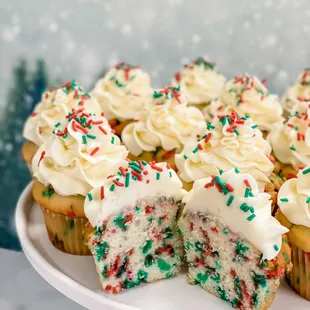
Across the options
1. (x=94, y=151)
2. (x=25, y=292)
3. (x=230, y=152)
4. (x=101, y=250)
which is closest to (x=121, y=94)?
(x=94, y=151)

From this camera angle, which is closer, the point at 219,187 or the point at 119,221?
the point at 219,187

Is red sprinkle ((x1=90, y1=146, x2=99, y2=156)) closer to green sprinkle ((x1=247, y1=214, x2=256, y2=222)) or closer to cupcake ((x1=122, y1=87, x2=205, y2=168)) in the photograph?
cupcake ((x1=122, y1=87, x2=205, y2=168))

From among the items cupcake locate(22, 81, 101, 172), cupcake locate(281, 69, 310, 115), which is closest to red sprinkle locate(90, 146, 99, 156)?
cupcake locate(22, 81, 101, 172)

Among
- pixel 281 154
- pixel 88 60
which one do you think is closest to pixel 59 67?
pixel 88 60

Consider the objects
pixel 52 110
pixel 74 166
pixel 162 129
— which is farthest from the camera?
pixel 52 110

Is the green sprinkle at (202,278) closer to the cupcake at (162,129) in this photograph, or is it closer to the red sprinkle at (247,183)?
the red sprinkle at (247,183)

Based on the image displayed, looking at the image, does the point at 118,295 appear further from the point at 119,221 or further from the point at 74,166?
the point at 74,166

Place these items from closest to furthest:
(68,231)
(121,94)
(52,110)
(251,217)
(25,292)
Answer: (251,217), (68,231), (52,110), (25,292), (121,94)
